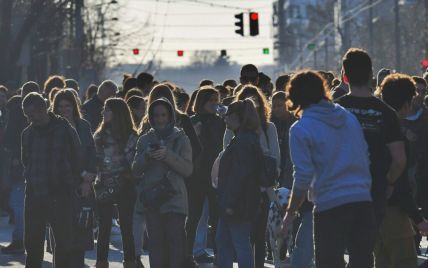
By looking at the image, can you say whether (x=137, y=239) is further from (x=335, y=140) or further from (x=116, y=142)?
(x=335, y=140)

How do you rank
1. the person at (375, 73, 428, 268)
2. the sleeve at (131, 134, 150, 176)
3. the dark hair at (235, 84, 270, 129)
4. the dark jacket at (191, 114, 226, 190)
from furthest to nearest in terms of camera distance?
the dark jacket at (191, 114, 226, 190) → the dark hair at (235, 84, 270, 129) → the sleeve at (131, 134, 150, 176) → the person at (375, 73, 428, 268)

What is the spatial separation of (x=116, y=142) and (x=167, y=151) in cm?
189

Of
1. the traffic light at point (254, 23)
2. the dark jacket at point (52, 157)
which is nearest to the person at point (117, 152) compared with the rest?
the dark jacket at point (52, 157)

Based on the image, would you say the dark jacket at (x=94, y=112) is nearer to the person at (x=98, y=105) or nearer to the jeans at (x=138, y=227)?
the person at (x=98, y=105)

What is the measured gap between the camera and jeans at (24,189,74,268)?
A: 12.4 meters

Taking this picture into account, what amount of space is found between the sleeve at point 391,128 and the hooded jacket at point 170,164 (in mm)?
2967

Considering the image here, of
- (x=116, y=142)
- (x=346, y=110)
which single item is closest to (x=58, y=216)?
(x=116, y=142)

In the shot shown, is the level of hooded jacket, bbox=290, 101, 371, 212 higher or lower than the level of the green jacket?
higher

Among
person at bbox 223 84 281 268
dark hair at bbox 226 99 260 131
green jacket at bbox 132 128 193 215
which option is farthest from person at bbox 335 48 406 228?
person at bbox 223 84 281 268

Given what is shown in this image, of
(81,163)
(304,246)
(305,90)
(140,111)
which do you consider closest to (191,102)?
(140,111)

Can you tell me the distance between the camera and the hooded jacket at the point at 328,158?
8914 mm

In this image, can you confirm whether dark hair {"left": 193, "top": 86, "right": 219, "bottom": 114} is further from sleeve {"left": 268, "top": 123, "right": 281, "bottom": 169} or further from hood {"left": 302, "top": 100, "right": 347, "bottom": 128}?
hood {"left": 302, "top": 100, "right": 347, "bottom": 128}

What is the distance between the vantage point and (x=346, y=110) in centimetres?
918

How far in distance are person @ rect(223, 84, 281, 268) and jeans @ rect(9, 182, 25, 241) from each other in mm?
4112
